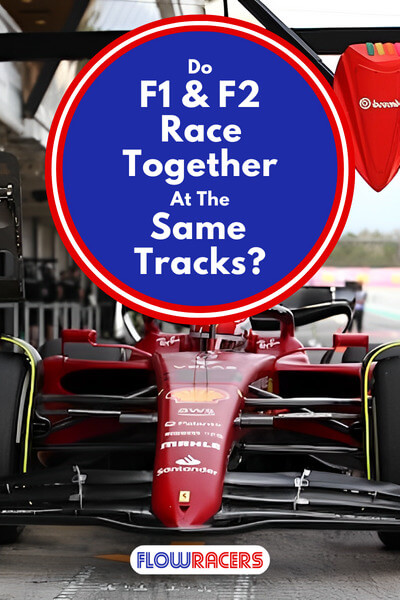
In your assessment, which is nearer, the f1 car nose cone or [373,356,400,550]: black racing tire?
[373,356,400,550]: black racing tire

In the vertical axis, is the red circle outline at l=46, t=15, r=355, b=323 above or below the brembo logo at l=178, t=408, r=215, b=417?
above

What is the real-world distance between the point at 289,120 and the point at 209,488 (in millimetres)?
1170

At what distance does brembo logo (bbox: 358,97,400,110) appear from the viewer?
6488 mm

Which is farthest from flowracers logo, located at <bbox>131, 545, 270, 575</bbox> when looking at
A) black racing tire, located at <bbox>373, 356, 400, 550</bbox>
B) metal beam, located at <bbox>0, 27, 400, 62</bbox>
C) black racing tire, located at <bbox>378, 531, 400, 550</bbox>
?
metal beam, located at <bbox>0, 27, 400, 62</bbox>

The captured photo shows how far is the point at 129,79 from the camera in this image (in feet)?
10.3

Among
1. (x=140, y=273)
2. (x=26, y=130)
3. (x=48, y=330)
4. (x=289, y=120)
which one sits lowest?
(x=48, y=330)

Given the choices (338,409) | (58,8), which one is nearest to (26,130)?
(58,8)

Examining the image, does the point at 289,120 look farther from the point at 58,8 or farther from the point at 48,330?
the point at 48,330

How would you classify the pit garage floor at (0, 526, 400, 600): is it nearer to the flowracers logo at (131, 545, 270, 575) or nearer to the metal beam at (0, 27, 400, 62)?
the flowracers logo at (131, 545, 270, 575)

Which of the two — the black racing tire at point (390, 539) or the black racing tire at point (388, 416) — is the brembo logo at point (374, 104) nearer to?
the black racing tire at point (388, 416)

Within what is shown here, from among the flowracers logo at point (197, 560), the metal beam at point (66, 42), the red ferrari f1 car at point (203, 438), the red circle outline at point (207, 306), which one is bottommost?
the flowracers logo at point (197, 560)

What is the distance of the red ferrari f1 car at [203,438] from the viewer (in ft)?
11.4

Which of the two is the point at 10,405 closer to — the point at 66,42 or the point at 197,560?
the point at 197,560

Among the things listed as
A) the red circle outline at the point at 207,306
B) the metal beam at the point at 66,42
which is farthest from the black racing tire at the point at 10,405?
the metal beam at the point at 66,42
